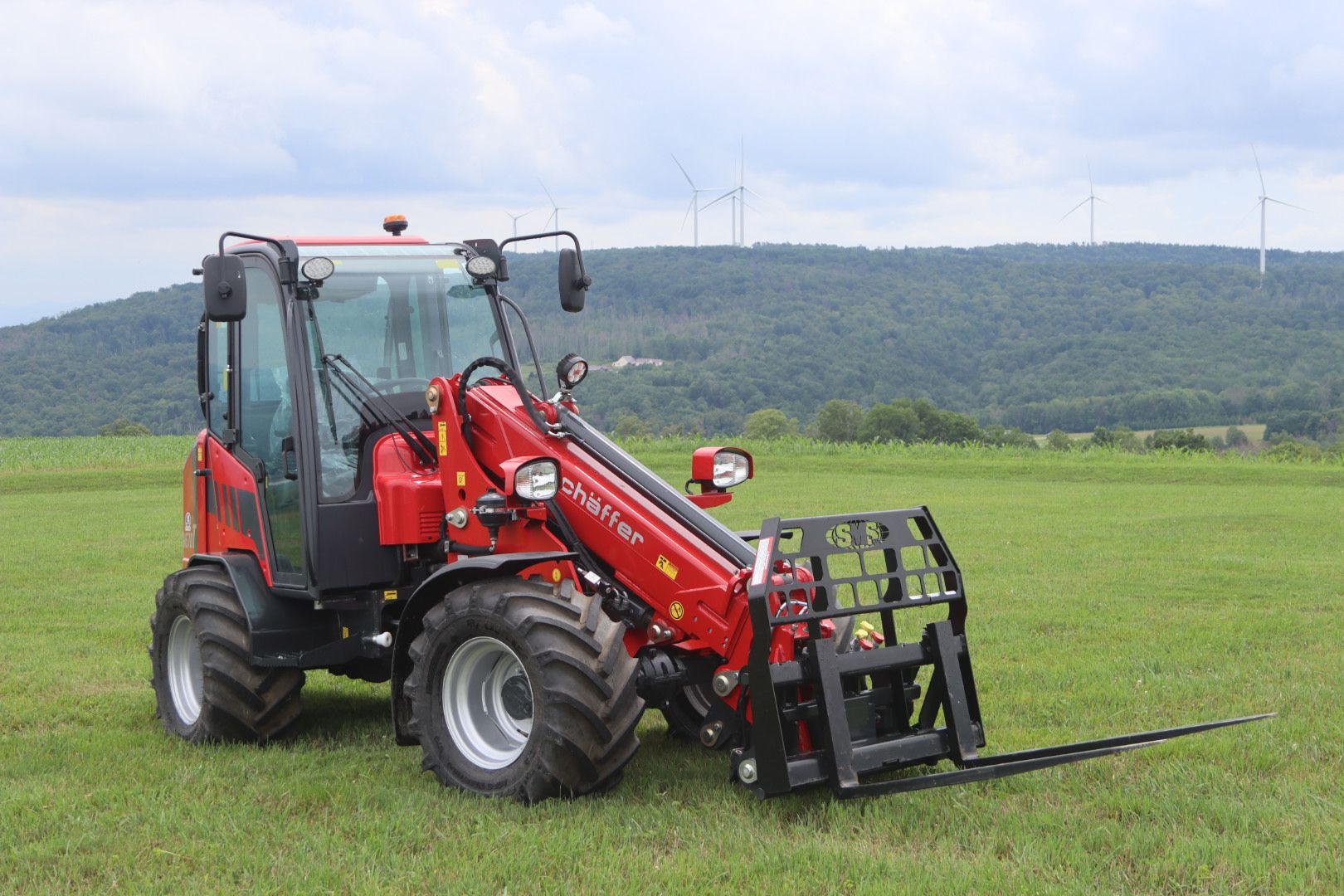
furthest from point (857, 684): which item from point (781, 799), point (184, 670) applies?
point (184, 670)

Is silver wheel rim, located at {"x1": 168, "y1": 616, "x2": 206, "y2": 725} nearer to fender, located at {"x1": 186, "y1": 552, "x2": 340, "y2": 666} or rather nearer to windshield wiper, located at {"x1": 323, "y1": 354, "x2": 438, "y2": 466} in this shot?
fender, located at {"x1": 186, "y1": 552, "x2": 340, "y2": 666}

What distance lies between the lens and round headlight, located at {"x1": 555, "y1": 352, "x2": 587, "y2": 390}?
7.36 meters

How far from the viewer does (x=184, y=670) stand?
816 cm

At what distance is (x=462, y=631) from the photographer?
6320mm

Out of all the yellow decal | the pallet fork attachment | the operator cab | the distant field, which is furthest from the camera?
the distant field

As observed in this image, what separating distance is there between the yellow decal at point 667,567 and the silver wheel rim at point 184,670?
10.4ft

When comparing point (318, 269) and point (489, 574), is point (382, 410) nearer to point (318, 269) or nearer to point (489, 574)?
point (318, 269)

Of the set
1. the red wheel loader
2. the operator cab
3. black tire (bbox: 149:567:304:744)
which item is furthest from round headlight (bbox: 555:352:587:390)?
black tire (bbox: 149:567:304:744)

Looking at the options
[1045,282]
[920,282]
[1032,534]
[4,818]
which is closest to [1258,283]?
[1045,282]

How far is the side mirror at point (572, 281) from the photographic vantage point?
307 inches

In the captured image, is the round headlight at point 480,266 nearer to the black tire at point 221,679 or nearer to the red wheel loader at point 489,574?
the red wheel loader at point 489,574

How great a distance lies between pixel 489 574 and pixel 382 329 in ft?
6.53

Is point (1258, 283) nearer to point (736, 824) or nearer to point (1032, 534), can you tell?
point (1032, 534)

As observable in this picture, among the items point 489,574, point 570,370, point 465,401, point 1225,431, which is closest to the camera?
point 489,574
